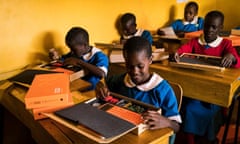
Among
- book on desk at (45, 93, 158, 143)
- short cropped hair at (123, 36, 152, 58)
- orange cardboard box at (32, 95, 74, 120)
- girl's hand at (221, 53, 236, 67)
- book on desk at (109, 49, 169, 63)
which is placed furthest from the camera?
book on desk at (109, 49, 169, 63)

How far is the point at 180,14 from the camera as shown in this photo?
11.1 ft

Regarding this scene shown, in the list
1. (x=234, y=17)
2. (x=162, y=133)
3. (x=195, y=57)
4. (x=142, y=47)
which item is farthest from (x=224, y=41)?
(x=234, y=17)

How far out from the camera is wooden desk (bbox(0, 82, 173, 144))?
2.92 feet

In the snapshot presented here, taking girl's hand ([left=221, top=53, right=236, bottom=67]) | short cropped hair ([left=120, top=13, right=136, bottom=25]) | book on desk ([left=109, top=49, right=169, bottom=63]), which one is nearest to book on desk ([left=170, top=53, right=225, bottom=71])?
girl's hand ([left=221, top=53, right=236, bottom=67])

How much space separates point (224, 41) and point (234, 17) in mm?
2365

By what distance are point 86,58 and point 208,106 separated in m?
0.93

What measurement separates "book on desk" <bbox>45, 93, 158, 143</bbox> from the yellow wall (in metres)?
1.00

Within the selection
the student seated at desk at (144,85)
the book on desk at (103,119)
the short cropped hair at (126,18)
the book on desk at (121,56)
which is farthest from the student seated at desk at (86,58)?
the short cropped hair at (126,18)

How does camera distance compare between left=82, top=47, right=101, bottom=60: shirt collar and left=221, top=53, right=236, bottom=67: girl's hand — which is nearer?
left=221, top=53, right=236, bottom=67: girl's hand

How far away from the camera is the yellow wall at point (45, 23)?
69.9 inches

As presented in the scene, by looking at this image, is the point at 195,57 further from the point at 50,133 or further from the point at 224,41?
the point at 50,133

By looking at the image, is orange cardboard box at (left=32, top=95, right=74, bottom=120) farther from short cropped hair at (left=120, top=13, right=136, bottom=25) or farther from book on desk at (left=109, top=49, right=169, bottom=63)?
short cropped hair at (left=120, top=13, right=136, bottom=25)

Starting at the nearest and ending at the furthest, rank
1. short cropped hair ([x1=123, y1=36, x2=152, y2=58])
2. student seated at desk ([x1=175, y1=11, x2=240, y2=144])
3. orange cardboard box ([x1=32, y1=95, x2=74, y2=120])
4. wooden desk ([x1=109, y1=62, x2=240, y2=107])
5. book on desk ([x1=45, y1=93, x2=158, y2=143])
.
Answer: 1. book on desk ([x1=45, y1=93, x2=158, y2=143])
2. orange cardboard box ([x1=32, y1=95, x2=74, y2=120])
3. short cropped hair ([x1=123, y1=36, x2=152, y2=58])
4. wooden desk ([x1=109, y1=62, x2=240, y2=107])
5. student seated at desk ([x1=175, y1=11, x2=240, y2=144])

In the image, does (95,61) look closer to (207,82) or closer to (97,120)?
(207,82)
